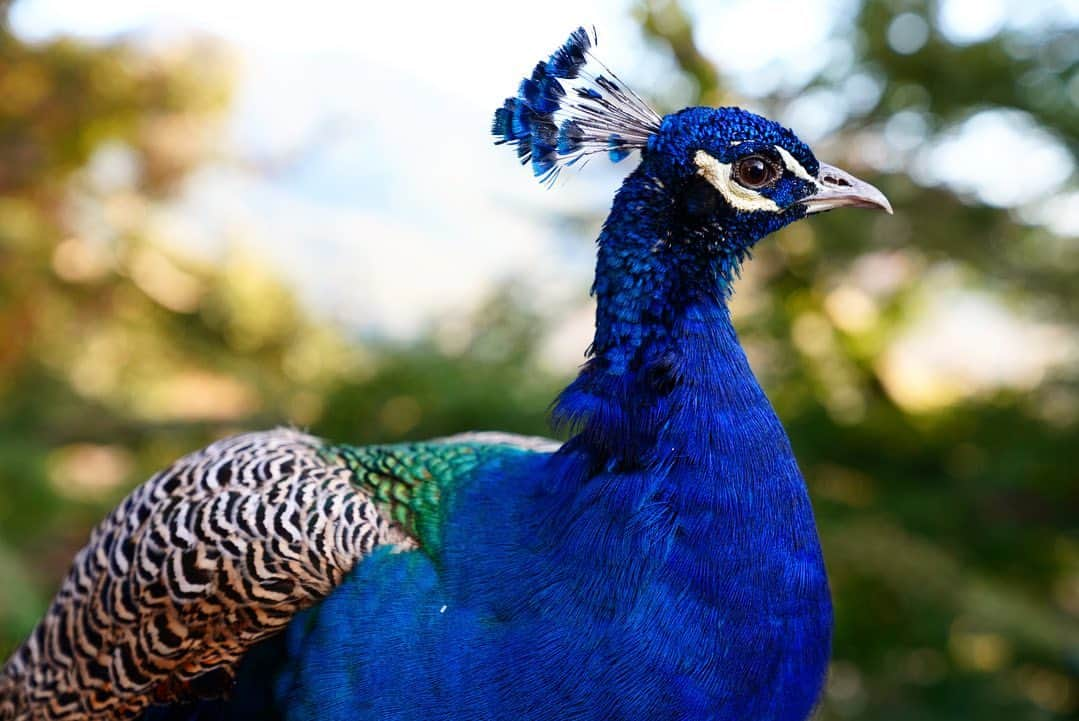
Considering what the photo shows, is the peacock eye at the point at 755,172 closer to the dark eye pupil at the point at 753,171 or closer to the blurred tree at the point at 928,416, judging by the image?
the dark eye pupil at the point at 753,171

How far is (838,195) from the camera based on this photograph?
4.60ft

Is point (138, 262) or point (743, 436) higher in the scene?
point (138, 262)

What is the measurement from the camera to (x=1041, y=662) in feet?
10.4

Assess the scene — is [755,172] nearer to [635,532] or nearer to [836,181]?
[836,181]

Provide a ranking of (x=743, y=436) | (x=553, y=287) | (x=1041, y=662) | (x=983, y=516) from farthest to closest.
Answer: (x=553, y=287), (x=983, y=516), (x=1041, y=662), (x=743, y=436)

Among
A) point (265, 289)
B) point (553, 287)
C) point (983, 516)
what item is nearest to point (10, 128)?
point (265, 289)

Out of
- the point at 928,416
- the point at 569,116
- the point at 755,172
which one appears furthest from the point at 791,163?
the point at 928,416

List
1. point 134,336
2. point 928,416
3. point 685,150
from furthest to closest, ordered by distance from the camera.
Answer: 1. point 134,336
2. point 928,416
3. point 685,150

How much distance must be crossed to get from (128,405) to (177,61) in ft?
6.03

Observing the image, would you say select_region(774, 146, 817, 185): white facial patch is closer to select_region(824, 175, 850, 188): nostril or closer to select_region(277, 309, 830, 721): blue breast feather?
select_region(824, 175, 850, 188): nostril

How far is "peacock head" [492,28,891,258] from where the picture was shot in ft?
4.35

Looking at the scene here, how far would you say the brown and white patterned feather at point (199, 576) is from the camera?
140cm

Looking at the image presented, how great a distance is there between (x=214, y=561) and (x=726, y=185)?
973 mm

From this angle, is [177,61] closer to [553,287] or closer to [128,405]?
[128,405]
